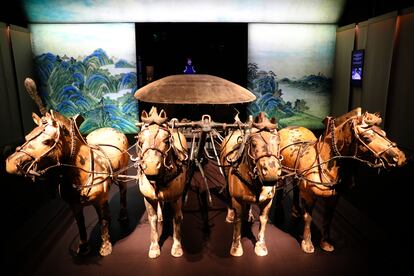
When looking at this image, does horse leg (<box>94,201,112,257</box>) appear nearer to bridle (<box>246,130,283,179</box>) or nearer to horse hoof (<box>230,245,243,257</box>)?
horse hoof (<box>230,245,243,257</box>)

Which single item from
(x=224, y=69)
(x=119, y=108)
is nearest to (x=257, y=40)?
(x=224, y=69)

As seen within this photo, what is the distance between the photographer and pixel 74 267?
3.60m

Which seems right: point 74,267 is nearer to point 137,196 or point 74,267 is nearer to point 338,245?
point 137,196

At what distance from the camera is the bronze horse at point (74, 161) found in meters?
2.94

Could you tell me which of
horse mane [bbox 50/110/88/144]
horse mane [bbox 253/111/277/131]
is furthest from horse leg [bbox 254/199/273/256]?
horse mane [bbox 50/110/88/144]

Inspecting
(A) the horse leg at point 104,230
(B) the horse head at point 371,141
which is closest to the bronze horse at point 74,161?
(A) the horse leg at point 104,230

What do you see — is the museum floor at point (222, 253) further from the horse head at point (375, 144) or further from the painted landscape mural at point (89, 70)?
the painted landscape mural at point (89, 70)

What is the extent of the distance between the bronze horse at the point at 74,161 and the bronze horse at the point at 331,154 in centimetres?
230

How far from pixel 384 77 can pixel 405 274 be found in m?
4.21

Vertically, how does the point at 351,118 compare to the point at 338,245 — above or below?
above

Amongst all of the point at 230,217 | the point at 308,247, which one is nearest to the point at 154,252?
the point at 230,217

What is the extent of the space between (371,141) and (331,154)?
1.50 ft

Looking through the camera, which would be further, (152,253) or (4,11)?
(4,11)

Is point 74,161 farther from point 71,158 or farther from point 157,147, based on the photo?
point 157,147
